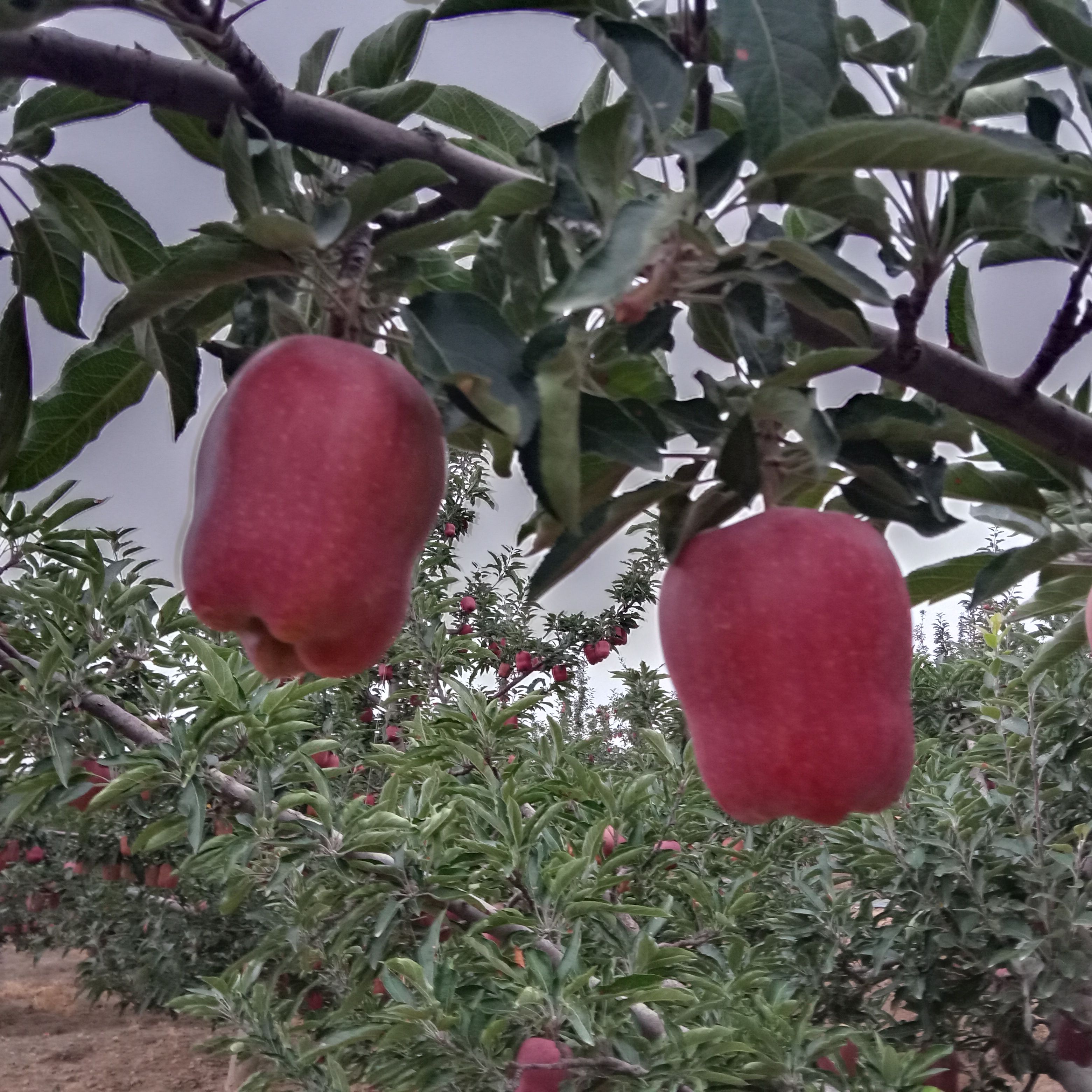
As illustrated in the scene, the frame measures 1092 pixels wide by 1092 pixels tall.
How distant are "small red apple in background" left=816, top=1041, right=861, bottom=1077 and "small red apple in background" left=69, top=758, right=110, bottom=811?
112cm

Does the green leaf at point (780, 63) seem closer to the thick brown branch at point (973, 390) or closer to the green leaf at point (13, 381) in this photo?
the thick brown branch at point (973, 390)

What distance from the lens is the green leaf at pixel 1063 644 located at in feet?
3.01

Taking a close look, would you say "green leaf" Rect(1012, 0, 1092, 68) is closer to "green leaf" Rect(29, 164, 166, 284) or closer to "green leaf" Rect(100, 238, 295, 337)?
"green leaf" Rect(100, 238, 295, 337)

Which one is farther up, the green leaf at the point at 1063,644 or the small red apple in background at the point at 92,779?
the green leaf at the point at 1063,644

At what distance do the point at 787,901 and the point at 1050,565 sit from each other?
1.38 meters

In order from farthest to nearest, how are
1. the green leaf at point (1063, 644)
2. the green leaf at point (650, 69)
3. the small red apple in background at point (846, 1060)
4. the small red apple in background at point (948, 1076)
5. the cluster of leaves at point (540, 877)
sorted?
the small red apple in background at point (948, 1076) → the small red apple in background at point (846, 1060) → the cluster of leaves at point (540, 877) → the green leaf at point (1063, 644) → the green leaf at point (650, 69)

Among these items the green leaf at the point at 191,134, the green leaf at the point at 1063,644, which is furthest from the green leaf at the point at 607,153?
the green leaf at the point at 1063,644

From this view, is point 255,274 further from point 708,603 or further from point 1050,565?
point 1050,565

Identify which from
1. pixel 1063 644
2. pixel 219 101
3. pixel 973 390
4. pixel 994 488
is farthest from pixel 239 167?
pixel 1063 644

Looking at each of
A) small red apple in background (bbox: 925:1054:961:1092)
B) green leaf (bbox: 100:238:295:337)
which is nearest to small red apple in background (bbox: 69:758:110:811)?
green leaf (bbox: 100:238:295:337)

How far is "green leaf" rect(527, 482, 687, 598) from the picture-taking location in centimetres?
51

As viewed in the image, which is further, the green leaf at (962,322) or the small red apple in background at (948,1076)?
the small red apple in background at (948,1076)

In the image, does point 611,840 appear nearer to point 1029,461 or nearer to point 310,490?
point 1029,461

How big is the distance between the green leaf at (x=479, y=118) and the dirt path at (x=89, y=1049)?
12.5 feet
